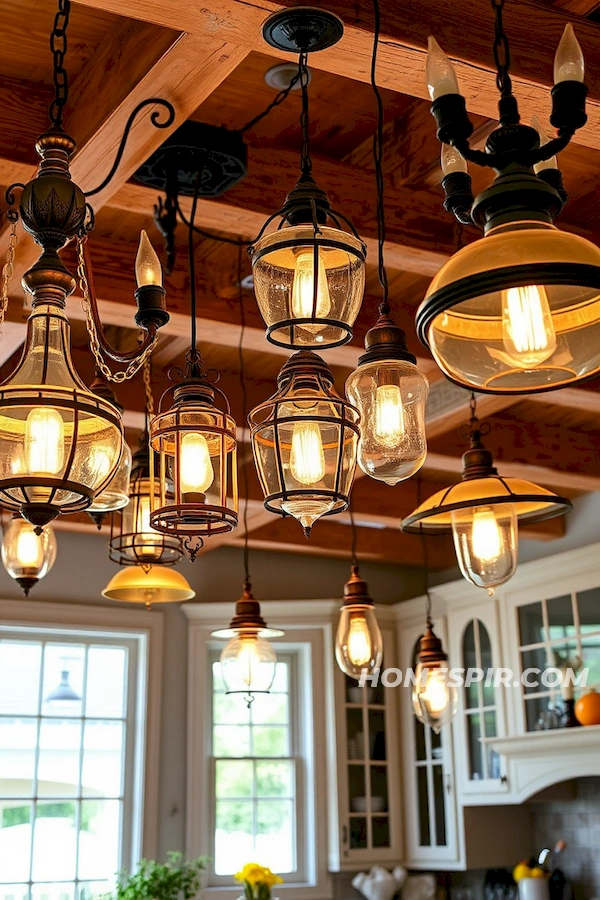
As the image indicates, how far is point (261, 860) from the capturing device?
5934mm

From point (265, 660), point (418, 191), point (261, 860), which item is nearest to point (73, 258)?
point (418, 191)

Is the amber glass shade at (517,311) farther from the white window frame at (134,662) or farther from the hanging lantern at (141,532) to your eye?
the white window frame at (134,662)

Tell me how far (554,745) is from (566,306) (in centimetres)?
434

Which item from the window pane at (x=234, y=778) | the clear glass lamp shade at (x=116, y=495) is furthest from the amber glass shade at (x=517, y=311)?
the window pane at (x=234, y=778)

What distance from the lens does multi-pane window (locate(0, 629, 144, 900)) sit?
5.49 m

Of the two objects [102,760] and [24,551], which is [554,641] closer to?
[102,760]

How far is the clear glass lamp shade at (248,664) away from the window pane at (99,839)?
2810mm

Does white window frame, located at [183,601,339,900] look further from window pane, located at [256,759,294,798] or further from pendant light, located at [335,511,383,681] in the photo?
pendant light, located at [335,511,383,681]

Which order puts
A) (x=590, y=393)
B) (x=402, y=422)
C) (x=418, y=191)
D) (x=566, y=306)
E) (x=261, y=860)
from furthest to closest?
1. (x=261, y=860)
2. (x=590, y=393)
3. (x=418, y=191)
4. (x=402, y=422)
5. (x=566, y=306)

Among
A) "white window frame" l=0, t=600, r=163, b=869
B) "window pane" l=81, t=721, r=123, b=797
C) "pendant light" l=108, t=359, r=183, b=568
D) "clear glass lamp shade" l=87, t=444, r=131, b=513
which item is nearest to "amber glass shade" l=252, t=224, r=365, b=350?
"clear glass lamp shade" l=87, t=444, r=131, b=513

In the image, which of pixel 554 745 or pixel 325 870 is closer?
pixel 554 745

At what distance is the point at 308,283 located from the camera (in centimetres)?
158

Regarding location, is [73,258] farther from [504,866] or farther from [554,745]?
[504,866]

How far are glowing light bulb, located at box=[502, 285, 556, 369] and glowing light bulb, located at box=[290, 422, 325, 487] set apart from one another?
611mm
